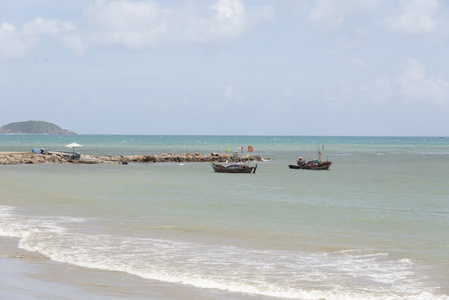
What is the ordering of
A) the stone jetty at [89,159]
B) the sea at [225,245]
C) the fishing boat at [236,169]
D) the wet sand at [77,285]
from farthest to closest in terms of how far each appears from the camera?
the stone jetty at [89,159], the fishing boat at [236,169], the sea at [225,245], the wet sand at [77,285]

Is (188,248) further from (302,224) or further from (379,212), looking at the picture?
(379,212)

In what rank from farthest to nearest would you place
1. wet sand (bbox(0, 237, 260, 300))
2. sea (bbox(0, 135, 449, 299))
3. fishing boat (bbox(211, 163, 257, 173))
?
fishing boat (bbox(211, 163, 257, 173)) → sea (bbox(0, 135, 449, 299)) → wet sand (bbox(0, 237, 260, 300))

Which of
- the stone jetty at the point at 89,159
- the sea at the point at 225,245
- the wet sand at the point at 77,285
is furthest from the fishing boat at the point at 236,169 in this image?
the wet sand at the point at 77,285

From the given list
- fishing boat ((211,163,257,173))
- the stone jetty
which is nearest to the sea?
fishing boat ((211,163,257,173))

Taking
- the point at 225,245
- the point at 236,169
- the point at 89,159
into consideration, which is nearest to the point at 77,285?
the point at 225,245

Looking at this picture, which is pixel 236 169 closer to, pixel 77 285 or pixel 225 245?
pixel 225 245

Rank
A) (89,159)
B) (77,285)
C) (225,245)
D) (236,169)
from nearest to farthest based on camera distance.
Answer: (77,285), (225,245), (236,169), (89,159)

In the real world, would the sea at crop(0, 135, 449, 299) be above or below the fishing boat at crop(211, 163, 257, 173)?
below

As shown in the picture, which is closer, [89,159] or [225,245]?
[225,245]

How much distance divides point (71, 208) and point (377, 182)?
26254 mm

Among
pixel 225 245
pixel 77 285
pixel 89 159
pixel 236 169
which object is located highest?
pixel 89 159

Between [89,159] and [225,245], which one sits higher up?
[89,159]

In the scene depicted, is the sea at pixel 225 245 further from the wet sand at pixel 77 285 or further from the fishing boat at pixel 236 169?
the fishing boat at pixel 236 169

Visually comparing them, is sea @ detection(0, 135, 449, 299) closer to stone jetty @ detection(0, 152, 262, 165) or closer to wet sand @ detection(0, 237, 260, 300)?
wet sand @ detection(0, 237, 260, 300)
